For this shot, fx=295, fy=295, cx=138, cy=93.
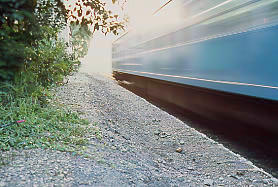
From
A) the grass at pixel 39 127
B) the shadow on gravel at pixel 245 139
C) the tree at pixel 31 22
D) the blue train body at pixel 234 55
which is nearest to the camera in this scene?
the tree at pixel 31 22

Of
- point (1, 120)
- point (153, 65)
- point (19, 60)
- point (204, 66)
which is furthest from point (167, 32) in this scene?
point (19, 60)

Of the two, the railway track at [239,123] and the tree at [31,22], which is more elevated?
the tree at [31,22]

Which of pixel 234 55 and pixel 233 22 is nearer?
pixel 234 55

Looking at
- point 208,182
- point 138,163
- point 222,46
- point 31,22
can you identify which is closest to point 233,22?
point 222,46

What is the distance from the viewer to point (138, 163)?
296 centimetres

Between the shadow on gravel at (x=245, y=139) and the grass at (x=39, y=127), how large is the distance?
191cm

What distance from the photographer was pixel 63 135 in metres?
3.24

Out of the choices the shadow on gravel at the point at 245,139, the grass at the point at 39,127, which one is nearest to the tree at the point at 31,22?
the grass at the point at 39,127

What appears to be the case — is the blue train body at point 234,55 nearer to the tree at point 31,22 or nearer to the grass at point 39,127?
the tree at point 31,22

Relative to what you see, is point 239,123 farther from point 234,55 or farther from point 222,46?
point 222,46

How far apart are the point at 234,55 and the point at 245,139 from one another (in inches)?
49.0

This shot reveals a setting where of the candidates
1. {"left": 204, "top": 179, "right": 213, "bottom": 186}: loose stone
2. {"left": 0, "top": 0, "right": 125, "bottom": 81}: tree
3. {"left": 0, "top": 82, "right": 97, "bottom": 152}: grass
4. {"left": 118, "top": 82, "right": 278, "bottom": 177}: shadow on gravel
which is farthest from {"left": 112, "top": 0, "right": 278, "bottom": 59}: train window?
{"left": 0, "top": 82, "right": 97, "bottom": 152}: grass

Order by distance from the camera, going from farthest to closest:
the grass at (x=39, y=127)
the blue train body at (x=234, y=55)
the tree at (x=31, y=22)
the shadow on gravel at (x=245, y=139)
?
the shadow on gravel at (x=245, y=139)
the blue train body at (x=234, y=55)
the grass at (x=39, y=127)
the tree at (x=31, y=22)

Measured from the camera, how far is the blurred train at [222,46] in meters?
3.37
